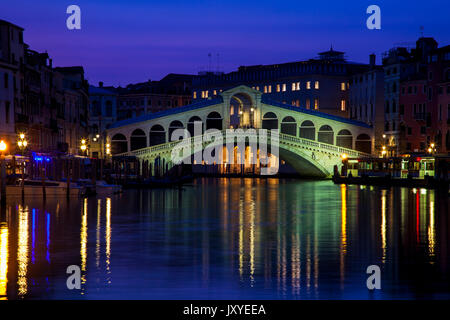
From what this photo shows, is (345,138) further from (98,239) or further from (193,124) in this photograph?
(98,239)

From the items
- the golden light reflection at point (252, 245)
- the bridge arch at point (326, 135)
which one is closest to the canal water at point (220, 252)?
A: the golden light reflection at point (252, 245)

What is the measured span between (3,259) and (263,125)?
195 ft

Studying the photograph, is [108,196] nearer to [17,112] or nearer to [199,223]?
[17,112]

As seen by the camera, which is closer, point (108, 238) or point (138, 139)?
point (108, 238)

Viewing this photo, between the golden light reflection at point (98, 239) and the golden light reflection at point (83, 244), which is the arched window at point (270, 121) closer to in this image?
the golden light reflection at point (98, 239)

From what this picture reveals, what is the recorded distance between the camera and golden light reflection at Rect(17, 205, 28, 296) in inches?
478

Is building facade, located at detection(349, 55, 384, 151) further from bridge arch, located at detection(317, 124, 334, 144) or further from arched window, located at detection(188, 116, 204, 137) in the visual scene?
arched window, located at detection(188, 116, 204, 137)

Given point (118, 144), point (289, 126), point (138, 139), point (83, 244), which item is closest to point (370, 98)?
point (289, 126)

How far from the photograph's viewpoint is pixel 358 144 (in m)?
70.4

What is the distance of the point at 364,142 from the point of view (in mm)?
70250

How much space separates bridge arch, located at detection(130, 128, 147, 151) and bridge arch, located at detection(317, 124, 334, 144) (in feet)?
47.8

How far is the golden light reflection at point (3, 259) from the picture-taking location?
1187cm

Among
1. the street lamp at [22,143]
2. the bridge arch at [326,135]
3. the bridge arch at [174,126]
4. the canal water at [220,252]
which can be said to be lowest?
the canal water at [220,252]
